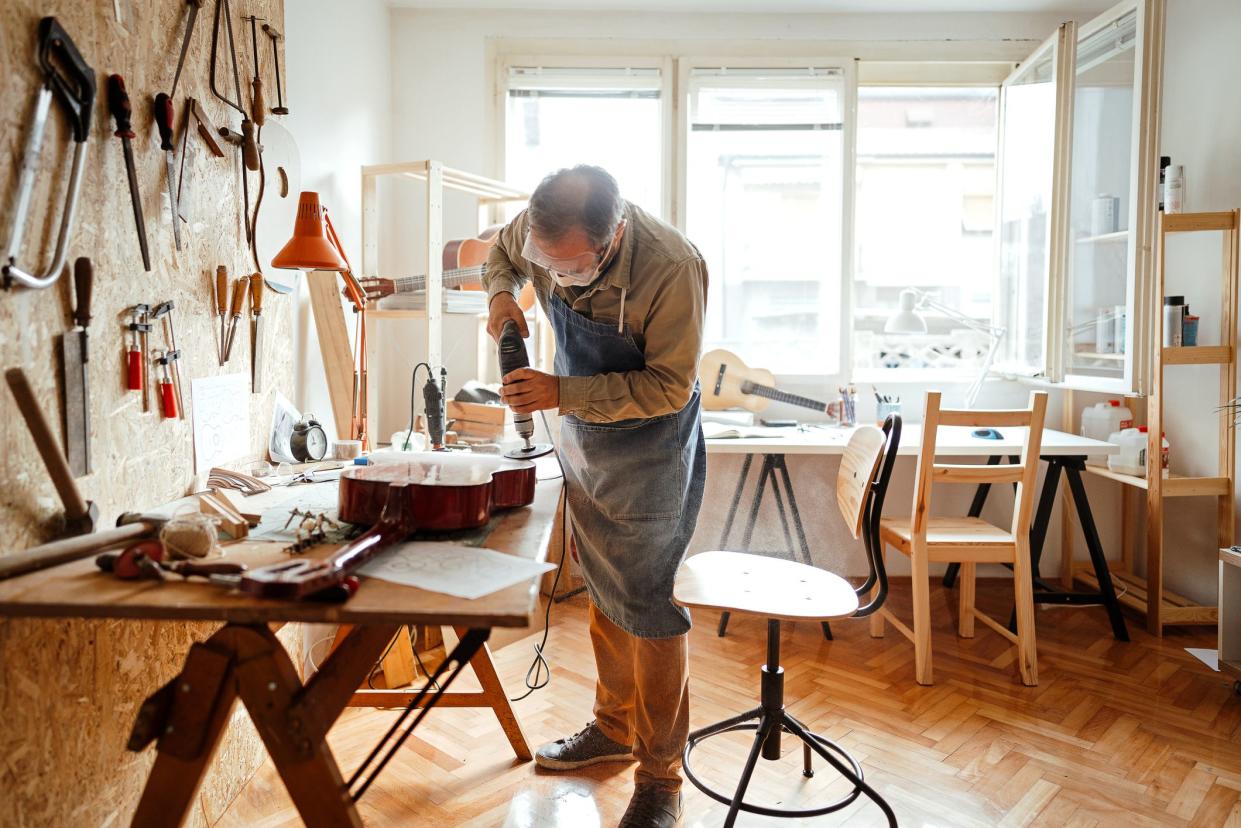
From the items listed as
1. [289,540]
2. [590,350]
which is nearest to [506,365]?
[590,350]

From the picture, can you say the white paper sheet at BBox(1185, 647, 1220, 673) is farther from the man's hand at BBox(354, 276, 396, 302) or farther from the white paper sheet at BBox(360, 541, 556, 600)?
the man's hand at BBox(354, 276, 396, 302)

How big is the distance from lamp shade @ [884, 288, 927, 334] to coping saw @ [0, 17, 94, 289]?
10.0 feet

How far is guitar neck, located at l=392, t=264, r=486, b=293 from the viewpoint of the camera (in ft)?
9.86

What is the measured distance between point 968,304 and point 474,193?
255cm

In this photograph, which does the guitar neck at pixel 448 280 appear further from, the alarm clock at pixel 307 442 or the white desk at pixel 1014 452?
the white desk at pixel 1014 452

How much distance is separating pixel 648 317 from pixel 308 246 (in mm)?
838

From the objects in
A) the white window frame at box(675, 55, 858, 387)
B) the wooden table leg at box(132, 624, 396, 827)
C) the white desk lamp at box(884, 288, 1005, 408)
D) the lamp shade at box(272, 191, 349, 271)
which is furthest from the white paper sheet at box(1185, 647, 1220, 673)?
the lamp shade at box(272, 191, 349, 271)

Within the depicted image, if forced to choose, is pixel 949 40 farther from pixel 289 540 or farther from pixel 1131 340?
pixel 289 540

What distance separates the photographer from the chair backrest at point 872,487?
6.65ft

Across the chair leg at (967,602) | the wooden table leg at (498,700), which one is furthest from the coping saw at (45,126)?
the chair leg at (967,602)

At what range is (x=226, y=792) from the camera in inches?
79.0

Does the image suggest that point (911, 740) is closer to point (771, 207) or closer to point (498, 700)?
point (498, 700)

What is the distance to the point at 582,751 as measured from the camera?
220cm

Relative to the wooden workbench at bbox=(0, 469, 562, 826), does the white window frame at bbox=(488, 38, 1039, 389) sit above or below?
above
